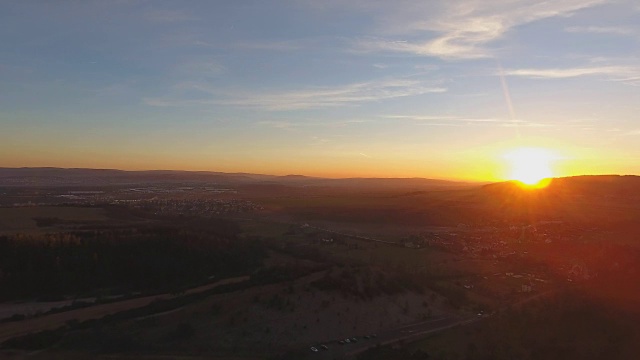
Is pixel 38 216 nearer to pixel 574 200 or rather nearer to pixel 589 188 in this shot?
pixel 574 200

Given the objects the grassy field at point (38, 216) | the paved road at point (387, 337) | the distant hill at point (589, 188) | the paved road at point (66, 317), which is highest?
the distant hill at point (589, 188)

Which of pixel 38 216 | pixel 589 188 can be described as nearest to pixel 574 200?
pixel 589 188

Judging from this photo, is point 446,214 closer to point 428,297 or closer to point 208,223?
point 208,223

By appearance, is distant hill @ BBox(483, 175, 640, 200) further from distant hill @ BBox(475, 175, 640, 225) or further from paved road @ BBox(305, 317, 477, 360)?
paved road @ BBox(305, 317, 477, 360)

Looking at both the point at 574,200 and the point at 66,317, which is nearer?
the point at 66,317

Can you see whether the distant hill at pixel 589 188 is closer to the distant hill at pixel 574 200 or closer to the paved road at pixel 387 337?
the distant hill at pixel 574 200

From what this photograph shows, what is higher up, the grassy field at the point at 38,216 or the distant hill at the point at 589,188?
the distant hill at the point at 589,188

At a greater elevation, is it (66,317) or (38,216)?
(38,216)

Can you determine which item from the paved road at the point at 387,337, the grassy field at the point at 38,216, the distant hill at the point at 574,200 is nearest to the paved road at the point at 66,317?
the paved road at the point at 387,337
